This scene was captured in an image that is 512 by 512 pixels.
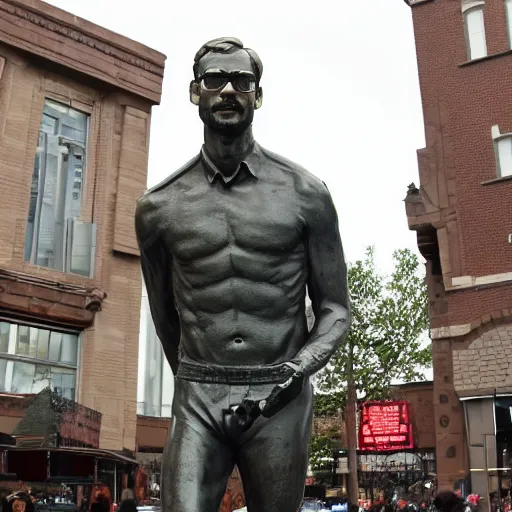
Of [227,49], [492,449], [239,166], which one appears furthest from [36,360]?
[227,49]

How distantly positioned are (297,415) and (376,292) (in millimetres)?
32195

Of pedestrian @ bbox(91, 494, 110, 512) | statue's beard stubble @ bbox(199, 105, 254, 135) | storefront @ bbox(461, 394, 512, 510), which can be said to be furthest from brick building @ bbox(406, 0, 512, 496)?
statue's beard stubble @ bbox(199, 105, 254, 135)

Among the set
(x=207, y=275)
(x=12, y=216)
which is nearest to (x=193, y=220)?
(x=207, y=275)

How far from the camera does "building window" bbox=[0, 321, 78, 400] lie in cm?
1927

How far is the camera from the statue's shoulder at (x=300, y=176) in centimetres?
333

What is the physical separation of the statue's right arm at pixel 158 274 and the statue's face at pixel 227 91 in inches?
16.8

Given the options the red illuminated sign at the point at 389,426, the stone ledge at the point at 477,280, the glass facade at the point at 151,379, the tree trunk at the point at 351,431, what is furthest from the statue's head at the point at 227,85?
the red illuminated sign at the point at 389,426

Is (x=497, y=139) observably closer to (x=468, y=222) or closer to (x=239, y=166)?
(x=468, y=222)

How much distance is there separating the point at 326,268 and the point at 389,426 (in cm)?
3539

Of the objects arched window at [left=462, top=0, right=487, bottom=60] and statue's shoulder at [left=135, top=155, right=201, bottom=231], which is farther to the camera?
arched window at [left=462, top=0, right=487, bottom=60]

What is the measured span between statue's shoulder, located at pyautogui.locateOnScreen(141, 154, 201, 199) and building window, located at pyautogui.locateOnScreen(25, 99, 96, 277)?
17.5 m

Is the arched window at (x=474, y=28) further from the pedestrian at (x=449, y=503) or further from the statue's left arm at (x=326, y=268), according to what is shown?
the statue's left arm at (x=326, y=268)

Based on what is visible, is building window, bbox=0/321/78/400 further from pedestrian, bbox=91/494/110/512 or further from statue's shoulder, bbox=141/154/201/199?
statue's shoulder, bbox=141/154/201/199

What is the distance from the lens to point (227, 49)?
326cm
